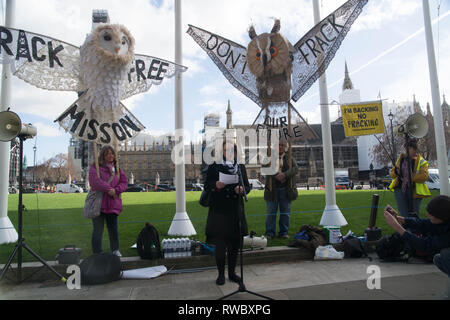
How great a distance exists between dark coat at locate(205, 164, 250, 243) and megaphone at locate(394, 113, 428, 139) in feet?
10.8

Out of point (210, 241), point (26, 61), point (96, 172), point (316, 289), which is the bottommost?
point (316, 289)

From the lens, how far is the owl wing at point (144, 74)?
5387 millimetres

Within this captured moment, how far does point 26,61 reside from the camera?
4.65 meters

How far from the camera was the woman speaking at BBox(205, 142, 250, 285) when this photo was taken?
4188mm

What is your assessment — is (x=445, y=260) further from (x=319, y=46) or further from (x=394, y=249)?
(x=319, y=46)

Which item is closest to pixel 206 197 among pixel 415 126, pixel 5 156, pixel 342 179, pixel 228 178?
pixel 228 178

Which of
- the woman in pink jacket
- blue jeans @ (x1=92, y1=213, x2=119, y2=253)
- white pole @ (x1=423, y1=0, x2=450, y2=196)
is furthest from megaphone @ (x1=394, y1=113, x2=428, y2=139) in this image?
blue jeans @ (x1=92, y1=213, x2=119, y2=253)

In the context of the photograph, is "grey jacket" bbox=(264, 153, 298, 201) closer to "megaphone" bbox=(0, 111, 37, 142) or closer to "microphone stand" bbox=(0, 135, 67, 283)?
"microphone stand" bbox=(0, 135, 67, 283)

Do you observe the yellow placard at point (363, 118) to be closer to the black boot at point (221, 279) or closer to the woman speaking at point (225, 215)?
the woman speaking at point (225, 215)
